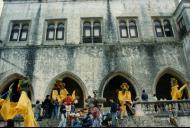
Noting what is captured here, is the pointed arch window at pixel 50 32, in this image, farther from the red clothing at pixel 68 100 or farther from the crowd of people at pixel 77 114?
the red clothing at pixel 68 100

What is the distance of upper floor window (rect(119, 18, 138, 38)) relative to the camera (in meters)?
23.8

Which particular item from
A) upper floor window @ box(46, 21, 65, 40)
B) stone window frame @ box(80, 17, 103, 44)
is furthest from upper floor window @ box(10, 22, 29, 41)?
stone window frame @ box(80, 17, 103, 44)

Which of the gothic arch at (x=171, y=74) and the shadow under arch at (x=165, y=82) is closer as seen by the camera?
the gothic arch at (x=171, y=74)

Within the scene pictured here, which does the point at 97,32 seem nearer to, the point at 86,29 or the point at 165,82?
the point at 86,29

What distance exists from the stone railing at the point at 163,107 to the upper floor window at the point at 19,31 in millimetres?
11376

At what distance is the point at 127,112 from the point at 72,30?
28.7 feet

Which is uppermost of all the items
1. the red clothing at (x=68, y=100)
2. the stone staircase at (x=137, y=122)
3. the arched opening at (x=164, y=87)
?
the arched opening at (x=164, y=87)

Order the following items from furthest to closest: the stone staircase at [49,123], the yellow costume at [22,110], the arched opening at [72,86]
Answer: the arched opening at [72,86] < the stone staircase at [49,123] < the yellow costume at [22,110]

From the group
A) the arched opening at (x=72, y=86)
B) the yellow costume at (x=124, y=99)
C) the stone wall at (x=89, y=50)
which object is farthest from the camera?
the arched opening at (x=72, y=86)

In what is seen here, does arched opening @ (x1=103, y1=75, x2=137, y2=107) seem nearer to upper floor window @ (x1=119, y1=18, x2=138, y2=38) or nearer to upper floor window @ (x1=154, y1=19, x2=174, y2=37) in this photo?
upper floor window @ (x1=119, y1=18, x2=138, y2=38)

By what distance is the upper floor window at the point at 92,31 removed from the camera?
23422 mm

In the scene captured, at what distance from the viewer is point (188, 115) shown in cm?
1597

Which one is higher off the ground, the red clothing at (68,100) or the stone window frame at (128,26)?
the stone window frame at (128,26)

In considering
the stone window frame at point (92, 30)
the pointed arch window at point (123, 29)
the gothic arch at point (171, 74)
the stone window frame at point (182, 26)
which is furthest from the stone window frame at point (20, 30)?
the stone window frame at point (182, 26)
